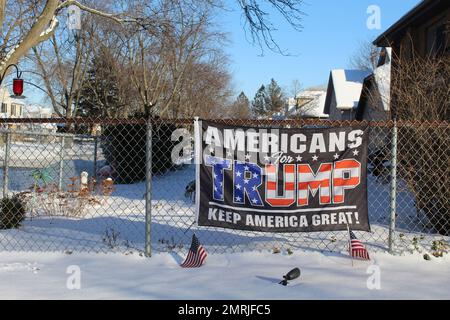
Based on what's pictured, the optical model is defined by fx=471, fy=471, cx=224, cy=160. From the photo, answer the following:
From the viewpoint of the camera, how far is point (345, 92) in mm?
33469

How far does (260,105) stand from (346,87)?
184 ft

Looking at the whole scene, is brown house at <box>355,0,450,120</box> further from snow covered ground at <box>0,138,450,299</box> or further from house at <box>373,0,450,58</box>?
snow covered ground at <box>0,138,450,299</box>

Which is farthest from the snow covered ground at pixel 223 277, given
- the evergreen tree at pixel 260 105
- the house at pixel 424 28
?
the evergreen tree at pixel 260 105

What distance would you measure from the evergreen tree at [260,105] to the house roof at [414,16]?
199ft

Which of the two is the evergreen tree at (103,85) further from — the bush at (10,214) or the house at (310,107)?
the house at (310,107)

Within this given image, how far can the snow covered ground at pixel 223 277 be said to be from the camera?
14.0ft

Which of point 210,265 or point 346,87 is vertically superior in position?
point 346,87

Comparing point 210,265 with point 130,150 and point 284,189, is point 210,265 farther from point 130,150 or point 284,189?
point 130,150

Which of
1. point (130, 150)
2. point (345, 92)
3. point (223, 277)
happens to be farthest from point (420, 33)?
point (345, 92)

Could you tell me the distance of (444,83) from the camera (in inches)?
278
